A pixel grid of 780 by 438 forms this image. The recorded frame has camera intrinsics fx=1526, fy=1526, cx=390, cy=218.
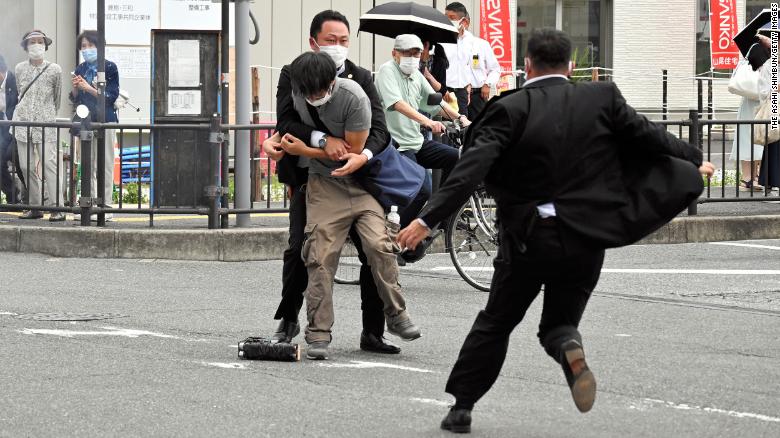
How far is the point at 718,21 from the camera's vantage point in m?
25.3

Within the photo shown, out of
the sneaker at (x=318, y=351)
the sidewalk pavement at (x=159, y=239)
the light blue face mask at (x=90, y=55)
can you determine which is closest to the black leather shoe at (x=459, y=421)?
the sneaker at (x=318, y=351)

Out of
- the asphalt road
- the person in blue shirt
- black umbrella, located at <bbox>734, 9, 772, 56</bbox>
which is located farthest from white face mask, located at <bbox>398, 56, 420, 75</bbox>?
black umbrella, located at <bbox>734, 9, 772, 56</bbox>

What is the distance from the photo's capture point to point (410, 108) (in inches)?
412

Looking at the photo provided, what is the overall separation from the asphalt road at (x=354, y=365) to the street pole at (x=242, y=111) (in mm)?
1864

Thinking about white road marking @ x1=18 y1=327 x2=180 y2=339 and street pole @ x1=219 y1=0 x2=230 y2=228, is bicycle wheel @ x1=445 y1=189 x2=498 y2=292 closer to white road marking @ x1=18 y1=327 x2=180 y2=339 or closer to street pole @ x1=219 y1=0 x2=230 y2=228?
white road marking @ x1=18 y1=327 x2=180 y2=339

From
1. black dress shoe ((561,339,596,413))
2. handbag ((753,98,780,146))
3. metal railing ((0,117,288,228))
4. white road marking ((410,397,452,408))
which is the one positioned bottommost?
white road marking ((410,397,452,408))

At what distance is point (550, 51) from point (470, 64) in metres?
9.78

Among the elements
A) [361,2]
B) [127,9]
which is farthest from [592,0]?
[127,9]

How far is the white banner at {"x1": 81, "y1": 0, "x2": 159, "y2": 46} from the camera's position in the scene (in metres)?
22.6

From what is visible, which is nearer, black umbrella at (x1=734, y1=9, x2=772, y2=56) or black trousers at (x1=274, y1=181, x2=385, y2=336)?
black trousers at (x1=274, y1=181, x2=385, y2=336)

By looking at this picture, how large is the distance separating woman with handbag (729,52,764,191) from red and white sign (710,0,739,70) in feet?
23.1

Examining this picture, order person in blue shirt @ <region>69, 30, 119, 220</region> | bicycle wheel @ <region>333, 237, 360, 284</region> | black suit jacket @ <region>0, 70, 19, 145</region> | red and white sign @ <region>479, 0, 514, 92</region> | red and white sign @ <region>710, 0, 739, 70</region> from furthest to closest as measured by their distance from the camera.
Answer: red and white sign @ <region>479, 0, 514, 92</region>, red and white sign @ <region>710, 0, 739, 70</region>, black suit jacket @ <region>0, 70, 19, 145</region>, person in blue shirt @ <region>69, 30, 119, 220</region>, bicycle wheel @ <region>333, 237, 360, 284</region>

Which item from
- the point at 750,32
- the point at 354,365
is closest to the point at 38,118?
the point at 750,32

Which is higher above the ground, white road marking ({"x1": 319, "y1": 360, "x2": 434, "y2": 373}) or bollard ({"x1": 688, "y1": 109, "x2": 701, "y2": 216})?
bollard ({"x1": 688, "y1": 109, "x2": 701, "y2": 216})
